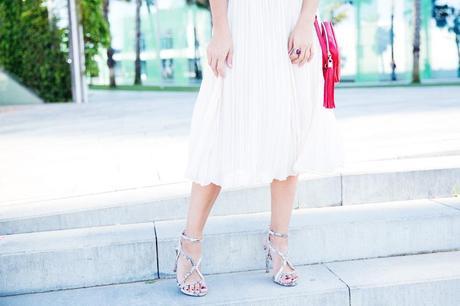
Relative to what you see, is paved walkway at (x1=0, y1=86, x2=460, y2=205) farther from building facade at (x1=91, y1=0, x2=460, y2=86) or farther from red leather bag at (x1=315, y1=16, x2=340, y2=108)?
building facade at (x1=91, y1=0, x2=460, y2=86)

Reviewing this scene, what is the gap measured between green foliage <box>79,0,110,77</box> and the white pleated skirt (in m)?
12.4

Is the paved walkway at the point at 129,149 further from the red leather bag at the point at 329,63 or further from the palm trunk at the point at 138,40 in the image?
the palm trunk at the point at 138,40

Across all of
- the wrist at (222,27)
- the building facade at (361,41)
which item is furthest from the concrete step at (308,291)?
the building facade at (361,41)

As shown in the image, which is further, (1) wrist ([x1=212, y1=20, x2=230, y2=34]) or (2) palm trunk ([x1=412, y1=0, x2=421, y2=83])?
(2) palm trunk ([x1=412, y1=0, x2=421, y2=83])

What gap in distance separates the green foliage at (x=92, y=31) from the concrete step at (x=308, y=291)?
1221cm

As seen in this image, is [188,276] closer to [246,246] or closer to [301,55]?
[246,246]

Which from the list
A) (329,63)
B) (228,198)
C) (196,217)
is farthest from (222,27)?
(228,198)

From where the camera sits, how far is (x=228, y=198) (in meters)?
2.85

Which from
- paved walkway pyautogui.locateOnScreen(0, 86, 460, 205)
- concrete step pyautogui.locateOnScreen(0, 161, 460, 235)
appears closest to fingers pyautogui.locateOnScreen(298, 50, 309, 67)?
concrete step pyautogui.locateOnScreen(0, 161, 460, 235)

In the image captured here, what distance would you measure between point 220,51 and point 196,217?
2.16 ft

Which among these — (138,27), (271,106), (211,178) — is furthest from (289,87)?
(138,27)

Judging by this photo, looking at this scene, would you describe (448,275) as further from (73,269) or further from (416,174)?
(73,269)

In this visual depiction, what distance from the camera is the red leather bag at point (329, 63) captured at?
214 cm

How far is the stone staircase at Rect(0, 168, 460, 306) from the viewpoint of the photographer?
7.34 ft
